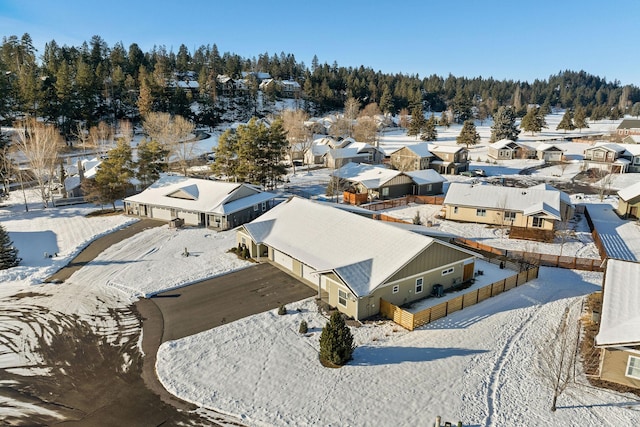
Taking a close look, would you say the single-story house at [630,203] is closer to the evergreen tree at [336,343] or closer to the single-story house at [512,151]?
the evergreen tree at [336,343]

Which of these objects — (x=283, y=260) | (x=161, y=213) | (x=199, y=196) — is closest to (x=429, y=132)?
(x=199, y=196)

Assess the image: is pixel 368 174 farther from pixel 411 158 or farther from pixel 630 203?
pixel 630 203

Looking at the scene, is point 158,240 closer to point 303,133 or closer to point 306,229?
point 306,229

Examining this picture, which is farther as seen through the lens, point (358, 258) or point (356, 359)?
point (358, 258)

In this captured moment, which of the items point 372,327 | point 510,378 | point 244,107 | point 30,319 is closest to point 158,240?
point 30,319

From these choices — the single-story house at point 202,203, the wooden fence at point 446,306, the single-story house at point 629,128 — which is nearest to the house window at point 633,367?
the wooden fence at point 446,306

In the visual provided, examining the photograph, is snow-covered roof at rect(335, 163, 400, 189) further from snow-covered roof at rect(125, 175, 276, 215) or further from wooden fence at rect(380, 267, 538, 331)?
wooden fence at rect(380, 267, 538, 331)

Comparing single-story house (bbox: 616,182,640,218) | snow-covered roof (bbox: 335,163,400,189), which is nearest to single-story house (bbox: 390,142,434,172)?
snow-covered roof (bbox: 335,163,400,189)
